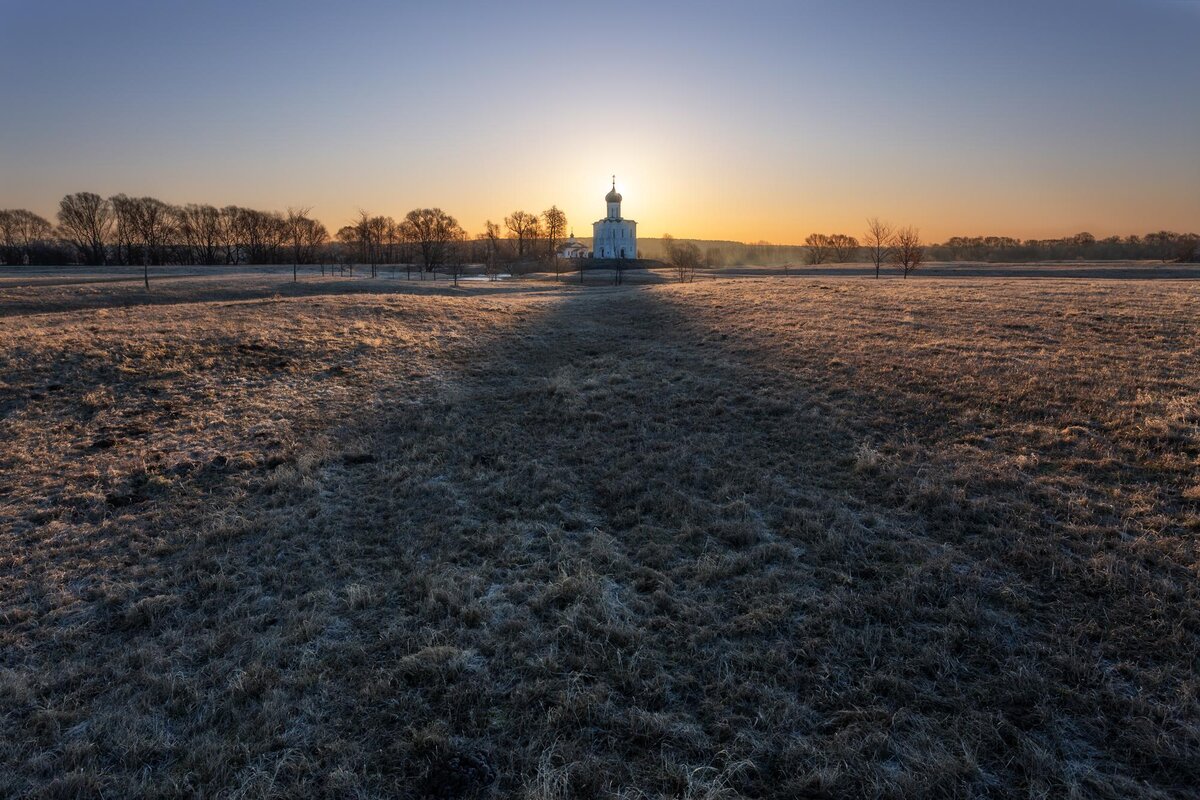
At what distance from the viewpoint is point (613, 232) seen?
378 ft

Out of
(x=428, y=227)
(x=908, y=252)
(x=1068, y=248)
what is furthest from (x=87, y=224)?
(x=1068, y=248)

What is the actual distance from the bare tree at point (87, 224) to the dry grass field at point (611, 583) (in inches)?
4325

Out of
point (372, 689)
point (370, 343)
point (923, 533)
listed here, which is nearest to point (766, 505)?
point (923, 533)

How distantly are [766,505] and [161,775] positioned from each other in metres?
7.73

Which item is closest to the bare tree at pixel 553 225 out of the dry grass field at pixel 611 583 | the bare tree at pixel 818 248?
the bare tree at pixel 818 248

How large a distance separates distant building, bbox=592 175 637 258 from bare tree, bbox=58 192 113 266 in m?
89.4

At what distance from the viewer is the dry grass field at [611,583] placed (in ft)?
14.3

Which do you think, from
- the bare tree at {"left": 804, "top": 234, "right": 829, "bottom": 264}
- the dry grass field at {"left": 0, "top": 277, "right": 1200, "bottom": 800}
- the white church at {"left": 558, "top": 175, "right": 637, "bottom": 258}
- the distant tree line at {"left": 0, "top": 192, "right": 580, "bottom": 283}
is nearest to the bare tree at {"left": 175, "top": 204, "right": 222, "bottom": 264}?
the distant tree line at {"left": 0, "top": 192, "right": 580, "bottom": 283}

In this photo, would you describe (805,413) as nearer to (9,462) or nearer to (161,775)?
(161,775)

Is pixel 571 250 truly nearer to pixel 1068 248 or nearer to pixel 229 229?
pixel 229 229

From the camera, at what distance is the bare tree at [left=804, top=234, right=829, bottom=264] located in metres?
139

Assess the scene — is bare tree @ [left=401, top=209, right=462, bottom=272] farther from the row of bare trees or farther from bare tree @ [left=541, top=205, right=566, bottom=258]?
the row of bare trees

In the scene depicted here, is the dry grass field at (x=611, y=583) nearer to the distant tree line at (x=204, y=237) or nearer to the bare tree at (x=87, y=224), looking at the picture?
the distant tree line at (x=204, y=237)

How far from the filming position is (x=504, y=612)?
6328 mm
